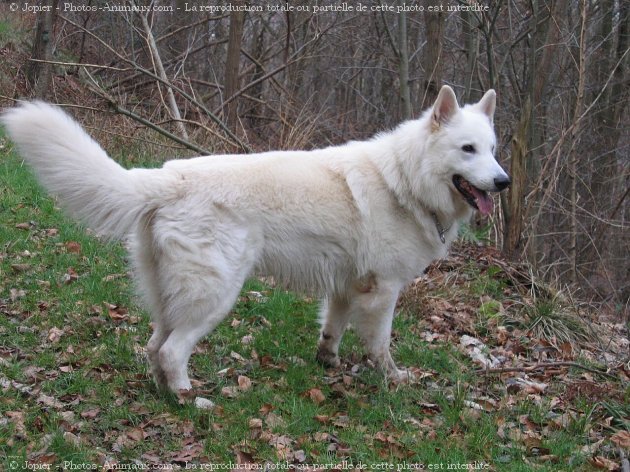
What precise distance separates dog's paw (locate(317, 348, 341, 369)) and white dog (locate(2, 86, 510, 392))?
1cm

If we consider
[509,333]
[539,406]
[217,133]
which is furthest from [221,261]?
[217,133]

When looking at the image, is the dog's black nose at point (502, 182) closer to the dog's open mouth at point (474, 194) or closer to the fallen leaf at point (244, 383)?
the dog's open mouth at point (474, 194)

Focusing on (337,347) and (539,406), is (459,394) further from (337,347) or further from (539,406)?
(337,347)

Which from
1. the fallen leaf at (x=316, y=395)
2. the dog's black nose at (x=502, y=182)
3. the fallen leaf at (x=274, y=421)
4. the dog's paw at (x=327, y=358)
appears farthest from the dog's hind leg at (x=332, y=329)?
the dog's black nose at (x=502, y=182)

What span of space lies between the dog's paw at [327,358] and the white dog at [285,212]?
10 mm

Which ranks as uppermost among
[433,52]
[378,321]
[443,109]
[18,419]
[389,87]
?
[433,52]

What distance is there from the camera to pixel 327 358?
15.8ft

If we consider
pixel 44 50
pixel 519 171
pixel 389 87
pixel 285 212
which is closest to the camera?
pixel 285 212

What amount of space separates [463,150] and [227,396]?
226 cm

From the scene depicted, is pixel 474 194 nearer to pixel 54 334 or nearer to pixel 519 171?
pixel 54 334

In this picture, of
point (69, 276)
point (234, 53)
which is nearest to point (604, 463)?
point (69, 276)

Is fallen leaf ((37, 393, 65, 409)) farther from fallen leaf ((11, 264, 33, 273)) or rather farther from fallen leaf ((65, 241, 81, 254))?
fallen leaf ((65, 241, 81, 254))

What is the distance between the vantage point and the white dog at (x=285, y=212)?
12.1 ft

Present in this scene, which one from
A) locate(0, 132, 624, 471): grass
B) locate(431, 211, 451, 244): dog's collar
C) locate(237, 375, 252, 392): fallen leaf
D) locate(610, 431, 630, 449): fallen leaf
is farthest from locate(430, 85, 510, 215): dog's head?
locate(237, 375, 252, 392): fallen leaf
